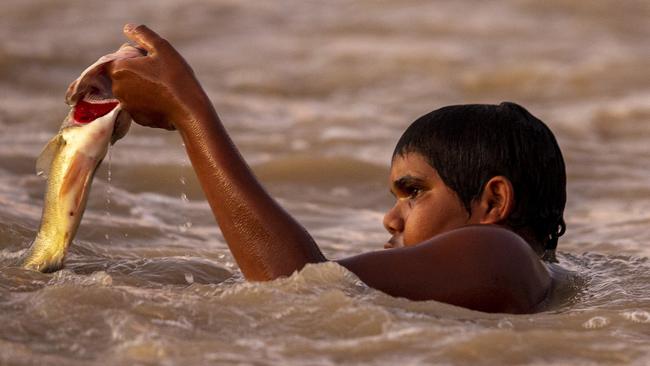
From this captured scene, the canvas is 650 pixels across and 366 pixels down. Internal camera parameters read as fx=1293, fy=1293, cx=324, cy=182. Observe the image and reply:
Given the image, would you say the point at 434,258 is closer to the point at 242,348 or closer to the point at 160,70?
the point at 242,348

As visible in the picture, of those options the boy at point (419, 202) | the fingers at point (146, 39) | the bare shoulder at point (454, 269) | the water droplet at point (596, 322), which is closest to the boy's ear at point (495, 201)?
the boy at point (419, 202)

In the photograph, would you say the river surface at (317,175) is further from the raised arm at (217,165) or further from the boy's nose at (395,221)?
the boy's nose at (395,221)

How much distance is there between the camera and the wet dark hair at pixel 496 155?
4445 millimetres

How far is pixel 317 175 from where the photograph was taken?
8484 millimetres

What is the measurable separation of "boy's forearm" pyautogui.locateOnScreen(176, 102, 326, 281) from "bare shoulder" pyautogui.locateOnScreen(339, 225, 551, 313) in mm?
197

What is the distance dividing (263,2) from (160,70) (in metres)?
11.0

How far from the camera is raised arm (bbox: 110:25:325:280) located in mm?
3951

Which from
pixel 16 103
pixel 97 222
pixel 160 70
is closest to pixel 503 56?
pixel 16 103

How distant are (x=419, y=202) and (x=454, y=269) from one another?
1.50 ft

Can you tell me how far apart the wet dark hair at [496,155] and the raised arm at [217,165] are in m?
0.66

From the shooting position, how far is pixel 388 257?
409 centimetres

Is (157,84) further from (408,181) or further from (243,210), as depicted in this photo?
(408,181)

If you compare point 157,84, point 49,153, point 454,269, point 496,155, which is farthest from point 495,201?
point 49,153

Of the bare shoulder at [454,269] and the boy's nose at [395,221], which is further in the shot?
the boy's nose at [395,221]
